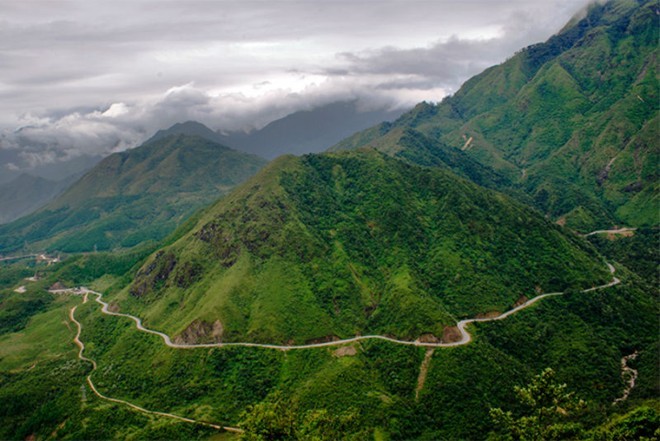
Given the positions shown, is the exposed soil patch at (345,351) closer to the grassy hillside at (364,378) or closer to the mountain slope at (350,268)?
the grassy hillside at (364,378)

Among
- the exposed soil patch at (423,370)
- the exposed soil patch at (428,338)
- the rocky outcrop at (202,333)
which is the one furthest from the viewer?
the rocky outcrop at (202,333)

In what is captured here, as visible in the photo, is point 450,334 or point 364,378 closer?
point 364,378

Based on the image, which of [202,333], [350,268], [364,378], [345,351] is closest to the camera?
[364,378]

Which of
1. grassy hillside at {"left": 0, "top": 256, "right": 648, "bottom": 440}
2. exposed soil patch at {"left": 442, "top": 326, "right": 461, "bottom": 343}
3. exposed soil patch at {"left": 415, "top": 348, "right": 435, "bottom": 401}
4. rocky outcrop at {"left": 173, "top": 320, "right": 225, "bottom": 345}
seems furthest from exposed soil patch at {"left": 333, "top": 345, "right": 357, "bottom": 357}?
rocky outcrop at {"left": 173, "top": 320, "right": 225, "bottom": 345}

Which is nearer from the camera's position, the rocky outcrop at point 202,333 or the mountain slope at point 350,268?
the rocky outcrop at point 202,333

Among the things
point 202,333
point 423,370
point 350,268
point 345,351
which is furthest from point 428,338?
point 202,333

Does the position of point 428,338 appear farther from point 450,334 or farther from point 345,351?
point 345,351

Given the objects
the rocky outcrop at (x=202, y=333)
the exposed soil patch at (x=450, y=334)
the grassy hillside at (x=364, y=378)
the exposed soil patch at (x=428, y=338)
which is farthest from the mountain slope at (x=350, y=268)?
the grassy hillside at (x=364, y=378)

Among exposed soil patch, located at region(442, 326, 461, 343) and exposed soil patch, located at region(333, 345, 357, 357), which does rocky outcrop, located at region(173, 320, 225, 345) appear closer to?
exposed soil patch, located at region(333, 345, 357, 357)
